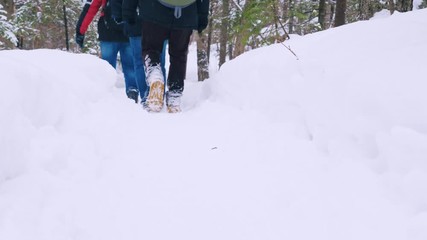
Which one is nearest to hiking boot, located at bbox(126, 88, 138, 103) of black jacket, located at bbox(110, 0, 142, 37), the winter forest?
black jacket, located at bbox(110, 0, 142, 37)

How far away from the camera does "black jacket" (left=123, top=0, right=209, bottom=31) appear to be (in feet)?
13.8

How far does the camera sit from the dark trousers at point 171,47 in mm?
4348

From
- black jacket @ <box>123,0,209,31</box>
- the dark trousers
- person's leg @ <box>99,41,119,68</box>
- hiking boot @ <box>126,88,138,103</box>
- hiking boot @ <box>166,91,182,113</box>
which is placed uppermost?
black jacket @ <box>123,0,209,31</box>

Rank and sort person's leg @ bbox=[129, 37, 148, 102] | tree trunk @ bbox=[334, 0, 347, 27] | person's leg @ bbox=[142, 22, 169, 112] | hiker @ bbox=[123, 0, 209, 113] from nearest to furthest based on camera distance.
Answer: hiker @ bbox=[123, 0, 209, 113]
person's leg @ bbox=[142, 22, 169, 112]
person's leg @ bbox=[129, 37, 148, 102]
tree trunk @ bbox=[334, 0, 347, 27]

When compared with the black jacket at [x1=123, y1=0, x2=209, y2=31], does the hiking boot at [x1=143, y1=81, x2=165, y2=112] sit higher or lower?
lower

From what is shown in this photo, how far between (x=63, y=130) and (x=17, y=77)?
43 centimetres

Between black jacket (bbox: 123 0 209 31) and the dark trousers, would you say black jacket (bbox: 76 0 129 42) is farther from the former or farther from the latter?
the dark trousers

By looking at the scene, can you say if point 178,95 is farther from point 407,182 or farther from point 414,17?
point 407,182

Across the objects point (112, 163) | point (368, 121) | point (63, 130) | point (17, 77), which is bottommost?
point (112, 163)

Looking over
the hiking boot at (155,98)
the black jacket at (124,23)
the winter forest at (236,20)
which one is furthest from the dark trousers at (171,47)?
the winter forest at (236,20)

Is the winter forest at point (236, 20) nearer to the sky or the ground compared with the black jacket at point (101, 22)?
nearer to the ground

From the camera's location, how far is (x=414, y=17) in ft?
11.5

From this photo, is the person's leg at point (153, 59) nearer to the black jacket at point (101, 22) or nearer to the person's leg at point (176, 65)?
the person's leg at point (176, 65)

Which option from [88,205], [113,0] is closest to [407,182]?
[88,205]
